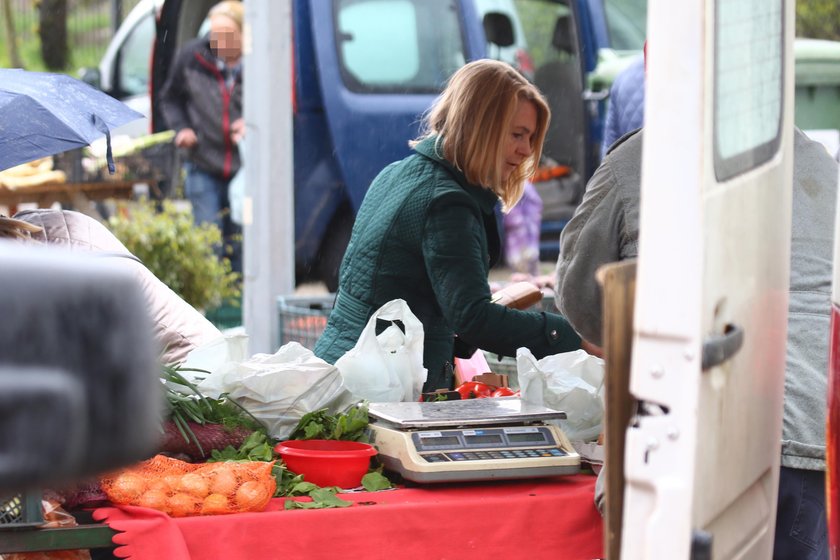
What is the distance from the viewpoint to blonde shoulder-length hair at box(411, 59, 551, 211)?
150 inches

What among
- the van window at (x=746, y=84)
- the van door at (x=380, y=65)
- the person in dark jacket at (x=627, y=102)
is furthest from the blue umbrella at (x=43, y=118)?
the van door at (x=380, y=65)

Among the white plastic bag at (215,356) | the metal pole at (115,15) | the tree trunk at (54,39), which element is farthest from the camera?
the tree trunk at (54,39)

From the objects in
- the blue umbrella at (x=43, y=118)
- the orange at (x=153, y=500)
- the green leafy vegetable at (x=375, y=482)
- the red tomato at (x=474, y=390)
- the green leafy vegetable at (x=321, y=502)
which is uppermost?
the blue umbrella at (x=43, y=118)

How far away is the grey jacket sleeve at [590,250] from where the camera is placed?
2750 mm

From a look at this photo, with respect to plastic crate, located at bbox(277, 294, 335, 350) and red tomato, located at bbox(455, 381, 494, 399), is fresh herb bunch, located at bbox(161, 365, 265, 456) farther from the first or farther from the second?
plastic crate, located at bbox(277, 294, 335, 350)

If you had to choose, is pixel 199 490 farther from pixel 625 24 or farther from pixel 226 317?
pixel 625 24

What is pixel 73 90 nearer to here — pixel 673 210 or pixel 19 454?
pixel 673 210

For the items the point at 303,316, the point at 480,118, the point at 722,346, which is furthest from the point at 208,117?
the point at 722,346

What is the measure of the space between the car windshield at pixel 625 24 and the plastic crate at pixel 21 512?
7.26 meters

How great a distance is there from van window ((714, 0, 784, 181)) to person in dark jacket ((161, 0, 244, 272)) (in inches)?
270

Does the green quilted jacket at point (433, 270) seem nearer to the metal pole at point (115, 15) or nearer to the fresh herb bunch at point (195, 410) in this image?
the fresh herb bunch at point (195, 410)

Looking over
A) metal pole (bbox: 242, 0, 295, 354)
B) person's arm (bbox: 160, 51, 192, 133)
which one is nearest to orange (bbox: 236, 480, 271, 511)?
metal pole (bbox: 242, 0, 295, 354)

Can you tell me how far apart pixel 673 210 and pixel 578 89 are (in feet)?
25.6

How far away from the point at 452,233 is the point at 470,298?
19cm
